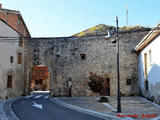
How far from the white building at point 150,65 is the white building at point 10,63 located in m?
11.6

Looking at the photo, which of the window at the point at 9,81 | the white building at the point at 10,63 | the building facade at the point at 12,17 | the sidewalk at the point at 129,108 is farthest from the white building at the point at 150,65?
the building facade at the point at 12,17

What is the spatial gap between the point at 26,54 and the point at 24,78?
283 cm

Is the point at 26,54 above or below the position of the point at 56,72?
above

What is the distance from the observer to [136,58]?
2011cm

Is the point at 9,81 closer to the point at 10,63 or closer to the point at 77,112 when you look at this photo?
the point at 10,63

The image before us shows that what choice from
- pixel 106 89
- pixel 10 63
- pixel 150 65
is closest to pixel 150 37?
pixel 150 65

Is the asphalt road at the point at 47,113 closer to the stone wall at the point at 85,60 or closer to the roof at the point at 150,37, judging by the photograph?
the roof at the point at 150,37

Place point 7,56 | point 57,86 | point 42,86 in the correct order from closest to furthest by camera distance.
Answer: point 7,56
point 57,86
point 42,86

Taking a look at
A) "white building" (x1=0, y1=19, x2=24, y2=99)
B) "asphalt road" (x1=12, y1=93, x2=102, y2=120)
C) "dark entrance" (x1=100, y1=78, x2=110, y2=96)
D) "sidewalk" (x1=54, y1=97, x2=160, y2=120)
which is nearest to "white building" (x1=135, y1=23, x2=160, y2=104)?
"sidewalk" (x1=54, y1=97, x2=160, y2=120)

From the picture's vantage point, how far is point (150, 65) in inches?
606

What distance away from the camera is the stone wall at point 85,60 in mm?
20125

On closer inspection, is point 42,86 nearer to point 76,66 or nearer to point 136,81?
point 76,66

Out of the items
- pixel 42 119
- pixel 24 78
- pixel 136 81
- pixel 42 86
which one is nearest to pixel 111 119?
pixel 42 119

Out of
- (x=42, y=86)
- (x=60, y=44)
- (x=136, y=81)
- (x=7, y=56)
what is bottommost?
(x=42, y=86)
